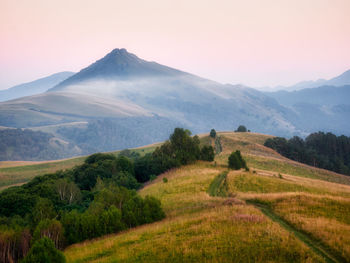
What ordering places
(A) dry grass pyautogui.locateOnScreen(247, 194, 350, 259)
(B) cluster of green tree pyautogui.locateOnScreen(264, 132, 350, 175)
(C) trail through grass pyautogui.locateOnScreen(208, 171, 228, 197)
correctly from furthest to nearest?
(B) cluster of green tree pyautogui.locateOnScreen(264, 132, 350, 175) → (C) trail through grass pyautogui.locateOnScreen(208, 171, 228, 197) → (A) dry grass pyautogui.locateOnScreen(247, 194, 350, 259)

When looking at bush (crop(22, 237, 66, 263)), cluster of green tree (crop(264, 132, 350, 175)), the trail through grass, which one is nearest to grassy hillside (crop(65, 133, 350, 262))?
bush (crop(22, 237, 66, 263))

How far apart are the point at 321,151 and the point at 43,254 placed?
513 feet

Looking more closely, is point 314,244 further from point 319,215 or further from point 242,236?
point 319,215

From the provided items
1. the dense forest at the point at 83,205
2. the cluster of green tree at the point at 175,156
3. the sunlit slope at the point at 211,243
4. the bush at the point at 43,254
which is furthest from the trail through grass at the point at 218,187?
the bush at the point at 43,254

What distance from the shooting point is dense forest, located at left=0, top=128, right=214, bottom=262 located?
22750 mm

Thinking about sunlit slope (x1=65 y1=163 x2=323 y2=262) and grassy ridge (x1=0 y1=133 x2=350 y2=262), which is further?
grassy ridge (x1=0 y1=133 x2=350 y2=262)

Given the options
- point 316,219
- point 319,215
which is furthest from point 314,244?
point 319,215

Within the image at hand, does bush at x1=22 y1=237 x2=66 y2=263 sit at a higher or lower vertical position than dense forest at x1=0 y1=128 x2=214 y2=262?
higher

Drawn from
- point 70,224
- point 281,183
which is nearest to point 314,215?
point 281,183

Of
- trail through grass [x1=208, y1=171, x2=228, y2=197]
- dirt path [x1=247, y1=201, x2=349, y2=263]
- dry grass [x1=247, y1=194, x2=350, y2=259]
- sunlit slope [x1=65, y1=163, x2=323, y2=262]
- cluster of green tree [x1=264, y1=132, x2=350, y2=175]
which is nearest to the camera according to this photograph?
dirt path [x1=247, y1=201, x2=349, y2=263]

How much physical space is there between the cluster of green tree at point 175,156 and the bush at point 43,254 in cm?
4689

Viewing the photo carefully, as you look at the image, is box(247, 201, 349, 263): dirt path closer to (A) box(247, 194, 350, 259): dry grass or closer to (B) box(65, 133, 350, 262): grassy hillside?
(B) box(65, 133, 350, 262): grassy hillside

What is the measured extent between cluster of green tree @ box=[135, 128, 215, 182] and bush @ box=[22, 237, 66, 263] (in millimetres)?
46887

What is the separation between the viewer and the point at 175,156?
2616 inches
